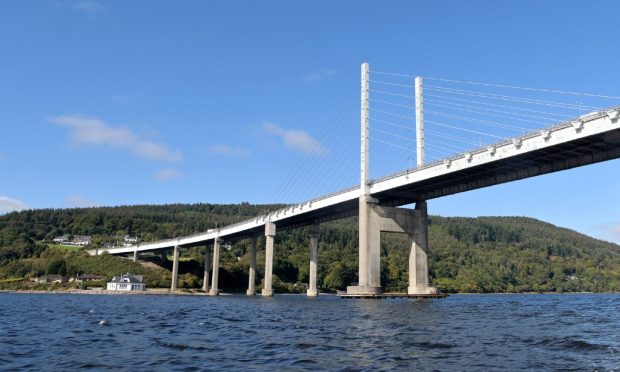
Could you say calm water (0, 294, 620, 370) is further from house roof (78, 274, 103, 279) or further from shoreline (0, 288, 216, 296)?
house roof (78, 274, 103, 279)

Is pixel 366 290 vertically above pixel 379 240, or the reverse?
pixel 379 240

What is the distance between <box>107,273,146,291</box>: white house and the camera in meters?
122

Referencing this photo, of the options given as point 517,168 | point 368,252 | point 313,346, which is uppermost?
point 517,168

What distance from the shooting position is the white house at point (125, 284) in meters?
122

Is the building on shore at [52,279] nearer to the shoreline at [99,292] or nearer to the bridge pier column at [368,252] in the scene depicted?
the shoreline at [99,292]

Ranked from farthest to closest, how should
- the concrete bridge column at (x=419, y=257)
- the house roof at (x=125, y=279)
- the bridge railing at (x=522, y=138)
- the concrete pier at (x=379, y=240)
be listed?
the house roof at (x=125, y=279), the concrete bridge column at (x=419, y=257), the concrete pier at (x=379, y=240), the bridge railing at (x=522, y=138)

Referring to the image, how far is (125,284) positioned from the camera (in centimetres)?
12281

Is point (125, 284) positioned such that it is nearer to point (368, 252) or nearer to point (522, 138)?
point (368, 252)

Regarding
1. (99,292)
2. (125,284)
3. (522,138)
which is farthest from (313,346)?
(125,284)

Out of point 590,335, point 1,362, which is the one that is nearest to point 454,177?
point 590,335

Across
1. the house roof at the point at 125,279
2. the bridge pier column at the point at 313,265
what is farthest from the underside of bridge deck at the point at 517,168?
the house roof at the point at 125,279

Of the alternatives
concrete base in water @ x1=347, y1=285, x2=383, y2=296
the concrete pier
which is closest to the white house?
the concrete pier

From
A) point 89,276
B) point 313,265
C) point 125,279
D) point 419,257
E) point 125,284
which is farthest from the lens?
point 89,276

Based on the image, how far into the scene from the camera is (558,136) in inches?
2044
